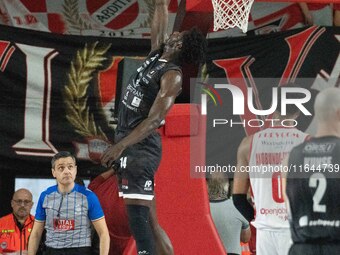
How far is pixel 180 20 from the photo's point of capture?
8227 millimetres

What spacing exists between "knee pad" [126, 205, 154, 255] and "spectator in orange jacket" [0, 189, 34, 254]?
239 centimetres

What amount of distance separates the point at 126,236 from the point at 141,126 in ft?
8.37

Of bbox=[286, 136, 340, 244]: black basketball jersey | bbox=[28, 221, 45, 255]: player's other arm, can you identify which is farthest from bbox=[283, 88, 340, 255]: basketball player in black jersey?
bbox=[28, 221, 45, 255]: player's other arm

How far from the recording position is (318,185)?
14.2ft

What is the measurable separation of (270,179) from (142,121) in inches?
65.3

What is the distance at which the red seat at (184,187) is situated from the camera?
7.66 meters

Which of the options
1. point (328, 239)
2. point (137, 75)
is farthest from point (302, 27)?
point (328, 239)

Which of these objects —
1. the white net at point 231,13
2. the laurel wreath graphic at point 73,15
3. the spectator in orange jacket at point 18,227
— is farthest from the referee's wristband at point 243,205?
the laurel wreath graphic at point 73,15

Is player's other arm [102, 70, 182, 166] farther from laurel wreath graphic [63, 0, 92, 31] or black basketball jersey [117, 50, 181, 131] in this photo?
laurel wreath graphic [63, 0, 92, 31]

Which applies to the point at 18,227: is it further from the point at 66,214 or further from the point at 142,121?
the point at 142,121

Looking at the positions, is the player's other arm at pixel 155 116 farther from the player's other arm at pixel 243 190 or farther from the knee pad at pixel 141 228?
the player's other arm at pixel 243 190

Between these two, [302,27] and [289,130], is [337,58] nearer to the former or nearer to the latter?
[302,27]

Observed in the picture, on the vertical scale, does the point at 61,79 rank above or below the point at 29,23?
below

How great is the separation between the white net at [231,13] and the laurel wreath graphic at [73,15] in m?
3.14
